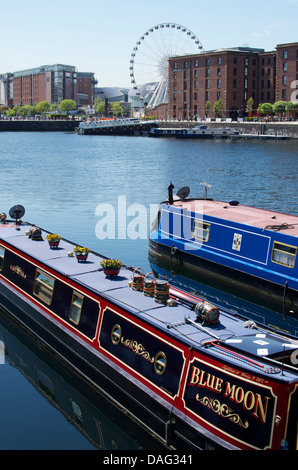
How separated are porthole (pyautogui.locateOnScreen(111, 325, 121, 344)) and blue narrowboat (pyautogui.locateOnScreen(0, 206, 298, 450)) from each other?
3 cm

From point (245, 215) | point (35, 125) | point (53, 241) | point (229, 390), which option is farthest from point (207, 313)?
point (35, 125)

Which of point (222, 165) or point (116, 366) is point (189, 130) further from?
point (116, 366)

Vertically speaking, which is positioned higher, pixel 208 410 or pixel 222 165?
pixel 222 165

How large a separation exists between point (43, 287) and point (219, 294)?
9.53 m

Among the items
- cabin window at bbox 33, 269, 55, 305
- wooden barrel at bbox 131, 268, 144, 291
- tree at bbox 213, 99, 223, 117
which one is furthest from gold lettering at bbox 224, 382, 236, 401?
tree at bbox 213, 99, 223, 117

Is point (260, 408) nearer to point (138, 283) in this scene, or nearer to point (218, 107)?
point (138, 283)

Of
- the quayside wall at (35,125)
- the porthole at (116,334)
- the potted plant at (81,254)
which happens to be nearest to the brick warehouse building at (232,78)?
the quayside wall at (35,125)

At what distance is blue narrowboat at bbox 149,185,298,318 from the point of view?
2195 cm

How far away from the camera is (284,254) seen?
21.9 meters

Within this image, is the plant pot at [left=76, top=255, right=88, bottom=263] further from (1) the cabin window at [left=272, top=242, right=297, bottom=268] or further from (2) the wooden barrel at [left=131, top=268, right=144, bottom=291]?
(1) the cabin window at [left=272, top=242, right=297, bottom=268]

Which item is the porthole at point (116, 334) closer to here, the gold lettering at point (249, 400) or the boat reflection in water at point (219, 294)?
the gold lettering at point (249, 400)
